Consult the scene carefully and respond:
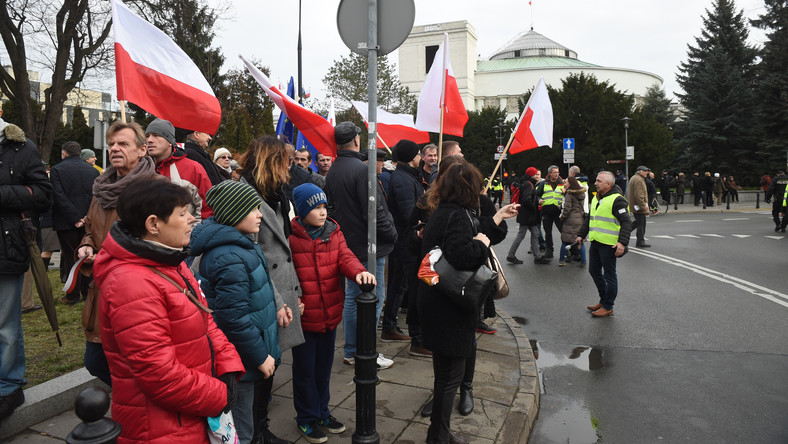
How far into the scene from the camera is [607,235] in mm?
7051

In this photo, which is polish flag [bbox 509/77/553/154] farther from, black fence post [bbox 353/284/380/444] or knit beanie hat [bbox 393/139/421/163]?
black fence post [bbox 353/284/380/444]

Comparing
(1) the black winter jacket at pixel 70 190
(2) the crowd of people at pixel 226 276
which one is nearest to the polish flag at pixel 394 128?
(2) the crowd of people at pixel 226 276

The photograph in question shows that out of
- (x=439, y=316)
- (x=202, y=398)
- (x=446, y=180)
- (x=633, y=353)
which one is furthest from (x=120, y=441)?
(x=633, y=353)

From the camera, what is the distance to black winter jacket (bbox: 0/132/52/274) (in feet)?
12.0

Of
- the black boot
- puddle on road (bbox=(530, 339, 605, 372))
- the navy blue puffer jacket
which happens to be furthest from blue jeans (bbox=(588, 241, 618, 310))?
the navy blue puffer jacket

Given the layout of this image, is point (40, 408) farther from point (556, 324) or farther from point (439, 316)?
point (556, 324)

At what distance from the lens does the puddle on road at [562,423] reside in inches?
155

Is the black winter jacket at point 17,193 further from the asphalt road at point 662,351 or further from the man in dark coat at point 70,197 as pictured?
the asphalt road at point 662,351

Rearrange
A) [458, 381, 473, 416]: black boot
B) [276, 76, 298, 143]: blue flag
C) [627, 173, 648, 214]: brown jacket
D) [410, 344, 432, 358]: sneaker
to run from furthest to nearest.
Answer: [627, 173, 648, 214]: brown jacket → [276, 76, 298, 143]: blue flag → [410, 344, 432, 358]: sneaker → [458, 381, 473, 416]: black boot

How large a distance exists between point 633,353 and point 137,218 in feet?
16.8

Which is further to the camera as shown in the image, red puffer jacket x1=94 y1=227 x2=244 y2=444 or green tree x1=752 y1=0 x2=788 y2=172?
green tree x1=752 y1=0 x2=788 y2=172

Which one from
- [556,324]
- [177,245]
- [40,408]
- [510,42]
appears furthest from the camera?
[510,42]

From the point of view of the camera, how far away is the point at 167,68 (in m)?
4.33

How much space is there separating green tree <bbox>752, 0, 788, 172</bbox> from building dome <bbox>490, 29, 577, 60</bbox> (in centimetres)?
5467
